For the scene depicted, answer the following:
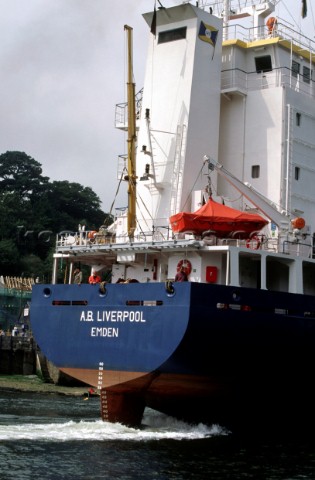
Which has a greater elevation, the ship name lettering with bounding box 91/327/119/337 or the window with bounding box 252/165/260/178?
the window with bounding box 252/165/260/178

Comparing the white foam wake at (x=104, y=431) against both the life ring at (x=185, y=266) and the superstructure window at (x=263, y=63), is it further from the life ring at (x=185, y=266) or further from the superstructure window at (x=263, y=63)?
the superstructure window at (x=263, y=63)

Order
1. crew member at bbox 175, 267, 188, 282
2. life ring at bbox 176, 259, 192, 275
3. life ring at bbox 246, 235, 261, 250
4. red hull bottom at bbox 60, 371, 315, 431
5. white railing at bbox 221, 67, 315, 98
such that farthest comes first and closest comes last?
white railing at bbox 221, 67, 315, 98
life ring at bbox 246, 235, 261, 250
life ring at bbox 176, 259, 192, 275
red hull bottom at bbox 60, 371, 315, 431
crew member at bbox 175, 267, 188, 282

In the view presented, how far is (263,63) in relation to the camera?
29.4 meters

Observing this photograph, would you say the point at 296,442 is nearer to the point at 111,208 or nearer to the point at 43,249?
the point at 111,208

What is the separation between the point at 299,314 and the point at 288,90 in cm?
728

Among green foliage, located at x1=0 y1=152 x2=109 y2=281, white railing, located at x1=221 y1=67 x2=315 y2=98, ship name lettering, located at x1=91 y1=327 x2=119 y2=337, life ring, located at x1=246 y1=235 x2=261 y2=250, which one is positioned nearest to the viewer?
ship name lettering, located at x1=91 y1=327 x2=119 y2=337

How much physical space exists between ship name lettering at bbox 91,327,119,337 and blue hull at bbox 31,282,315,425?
3cm

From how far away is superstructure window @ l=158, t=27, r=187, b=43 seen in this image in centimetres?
2778

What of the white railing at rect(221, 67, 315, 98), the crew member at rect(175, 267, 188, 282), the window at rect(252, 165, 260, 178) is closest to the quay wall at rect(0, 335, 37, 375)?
the window at rect(252, 165, 260, 178)

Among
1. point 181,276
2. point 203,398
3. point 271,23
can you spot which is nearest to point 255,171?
point 271,23

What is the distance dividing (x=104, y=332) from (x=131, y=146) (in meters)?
5.94

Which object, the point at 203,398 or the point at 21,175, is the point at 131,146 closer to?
the point at 203,398

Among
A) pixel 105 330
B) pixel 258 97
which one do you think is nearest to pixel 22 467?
pixel 105 330

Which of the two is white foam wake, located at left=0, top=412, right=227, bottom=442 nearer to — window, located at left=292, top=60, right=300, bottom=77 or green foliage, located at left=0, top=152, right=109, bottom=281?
window, located at left=292, top=60, right=300, bottom=77
